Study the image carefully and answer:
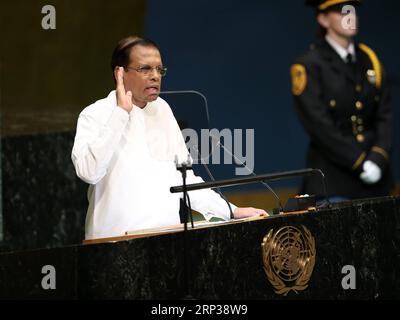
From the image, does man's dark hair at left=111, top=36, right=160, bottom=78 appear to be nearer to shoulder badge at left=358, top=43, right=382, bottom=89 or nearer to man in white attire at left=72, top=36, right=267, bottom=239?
man in white attire at left=72, top=36, right=267, bottom=239

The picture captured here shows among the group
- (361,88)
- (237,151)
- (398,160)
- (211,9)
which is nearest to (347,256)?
(237,151)

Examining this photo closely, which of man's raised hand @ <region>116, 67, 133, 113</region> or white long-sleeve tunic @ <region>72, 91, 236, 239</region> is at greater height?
man's raised hand @ <region>116, 67, 133, 113</region>

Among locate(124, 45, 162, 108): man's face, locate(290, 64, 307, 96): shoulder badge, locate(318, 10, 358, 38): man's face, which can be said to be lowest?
locate(124, 45, 162, 108): man's face

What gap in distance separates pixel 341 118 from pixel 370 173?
35cm

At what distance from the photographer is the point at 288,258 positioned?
4863 millimetres

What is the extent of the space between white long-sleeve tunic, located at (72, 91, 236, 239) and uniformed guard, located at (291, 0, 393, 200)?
93.8 inches

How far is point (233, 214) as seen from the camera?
16.7 ft

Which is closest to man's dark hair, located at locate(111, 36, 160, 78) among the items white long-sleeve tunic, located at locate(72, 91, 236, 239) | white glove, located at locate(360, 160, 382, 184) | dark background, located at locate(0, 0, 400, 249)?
white long-sleeve tunic, located at locate(72, 91, 236, 239)

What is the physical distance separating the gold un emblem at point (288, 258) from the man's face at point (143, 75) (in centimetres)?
69

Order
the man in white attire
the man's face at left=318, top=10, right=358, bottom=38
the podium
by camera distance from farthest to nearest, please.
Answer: the man's face at left=318, top=10, right=358, bottom=38, the man in white attire, the podium

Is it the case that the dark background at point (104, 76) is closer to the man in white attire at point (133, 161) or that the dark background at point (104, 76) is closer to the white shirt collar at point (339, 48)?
the white shirt collar at point (339, 48)

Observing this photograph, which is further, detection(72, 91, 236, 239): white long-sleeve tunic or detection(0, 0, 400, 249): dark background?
detection(0, 0, 400, 249): dark background

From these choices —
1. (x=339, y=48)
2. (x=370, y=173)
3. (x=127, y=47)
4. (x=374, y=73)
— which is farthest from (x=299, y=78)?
(x=127, y=47)

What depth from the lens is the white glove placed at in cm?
745
